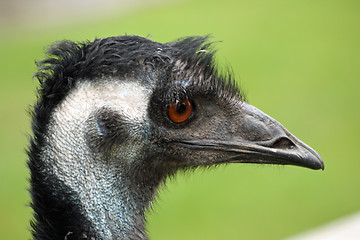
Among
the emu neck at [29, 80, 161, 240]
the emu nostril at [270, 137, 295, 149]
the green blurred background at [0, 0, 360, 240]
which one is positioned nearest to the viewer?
the emu neck at [29, 80, 161, 240]

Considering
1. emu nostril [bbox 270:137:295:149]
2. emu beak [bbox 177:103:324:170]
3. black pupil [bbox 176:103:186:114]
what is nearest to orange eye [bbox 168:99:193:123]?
black pupil [bbox 176:103:186:114]

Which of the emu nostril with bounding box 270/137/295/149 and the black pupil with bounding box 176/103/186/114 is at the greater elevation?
the black pupil with bounding box 176/103/186/114

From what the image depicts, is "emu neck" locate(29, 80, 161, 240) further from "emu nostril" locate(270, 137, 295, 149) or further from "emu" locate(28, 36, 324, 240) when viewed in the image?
"emu nostril" locate(270, 137, 295, 149)

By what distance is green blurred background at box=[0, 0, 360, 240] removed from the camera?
24.4 ft

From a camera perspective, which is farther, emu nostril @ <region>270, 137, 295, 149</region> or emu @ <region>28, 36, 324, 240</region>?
emu nostril @ <region>270, 137, 295, 149</region>

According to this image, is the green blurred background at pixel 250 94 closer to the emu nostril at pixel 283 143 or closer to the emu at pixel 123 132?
the emu at pixel 123 132

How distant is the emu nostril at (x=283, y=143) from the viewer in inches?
113

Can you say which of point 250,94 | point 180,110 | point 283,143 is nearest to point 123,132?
point 180,110

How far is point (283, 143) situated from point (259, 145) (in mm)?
117

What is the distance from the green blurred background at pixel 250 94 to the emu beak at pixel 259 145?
39 cm

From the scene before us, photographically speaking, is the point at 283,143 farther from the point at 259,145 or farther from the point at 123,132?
the point at 123,132

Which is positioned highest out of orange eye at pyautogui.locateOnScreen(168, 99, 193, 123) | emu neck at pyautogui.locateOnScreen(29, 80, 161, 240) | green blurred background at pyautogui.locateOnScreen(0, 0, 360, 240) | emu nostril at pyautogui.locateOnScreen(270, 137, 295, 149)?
green blurred background at pyautogui.locateOnScreen(0, 0, 360, 240)

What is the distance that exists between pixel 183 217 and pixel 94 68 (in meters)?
4.90

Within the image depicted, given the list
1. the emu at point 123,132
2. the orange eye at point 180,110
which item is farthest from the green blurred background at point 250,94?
the orange eye at point 180,110
